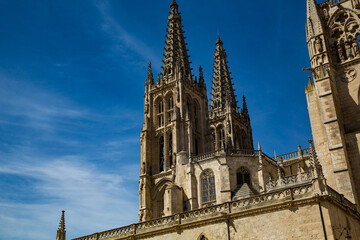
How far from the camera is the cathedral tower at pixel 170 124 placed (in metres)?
47.7

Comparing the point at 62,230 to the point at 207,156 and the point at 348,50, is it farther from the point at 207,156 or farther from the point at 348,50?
the point at 348,50

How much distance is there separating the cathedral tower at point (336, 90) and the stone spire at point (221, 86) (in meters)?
31.2

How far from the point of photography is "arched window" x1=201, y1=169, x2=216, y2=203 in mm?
39250

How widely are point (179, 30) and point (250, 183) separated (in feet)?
100

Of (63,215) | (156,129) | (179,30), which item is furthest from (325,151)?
(179,30)

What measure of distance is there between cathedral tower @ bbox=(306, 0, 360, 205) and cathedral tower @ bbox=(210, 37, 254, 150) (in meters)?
26.5

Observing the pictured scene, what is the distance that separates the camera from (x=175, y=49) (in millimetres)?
59500

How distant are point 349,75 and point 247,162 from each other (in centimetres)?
1261

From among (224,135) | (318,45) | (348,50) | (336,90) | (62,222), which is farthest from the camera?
(224,135)

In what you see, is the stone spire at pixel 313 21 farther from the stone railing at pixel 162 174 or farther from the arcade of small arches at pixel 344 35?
the stone railing at pixel 162 174

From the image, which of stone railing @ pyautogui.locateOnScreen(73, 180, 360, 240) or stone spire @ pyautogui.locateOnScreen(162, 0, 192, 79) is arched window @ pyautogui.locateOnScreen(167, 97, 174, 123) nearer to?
stone spire @ pyautogui.locateOnScreen(162, 0, 192, 79)

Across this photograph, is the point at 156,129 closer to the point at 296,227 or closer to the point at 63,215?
the point at 63,215

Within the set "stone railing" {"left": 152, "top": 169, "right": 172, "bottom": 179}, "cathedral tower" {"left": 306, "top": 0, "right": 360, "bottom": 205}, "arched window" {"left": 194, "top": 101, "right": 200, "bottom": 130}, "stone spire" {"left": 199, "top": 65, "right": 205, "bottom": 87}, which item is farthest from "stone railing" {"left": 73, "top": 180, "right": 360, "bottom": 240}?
"stone spire" {"left": 199, "top": 65, "right": 205, "bottom": 87}

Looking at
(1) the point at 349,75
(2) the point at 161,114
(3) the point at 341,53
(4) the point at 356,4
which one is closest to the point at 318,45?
(3) the point at 341,53
